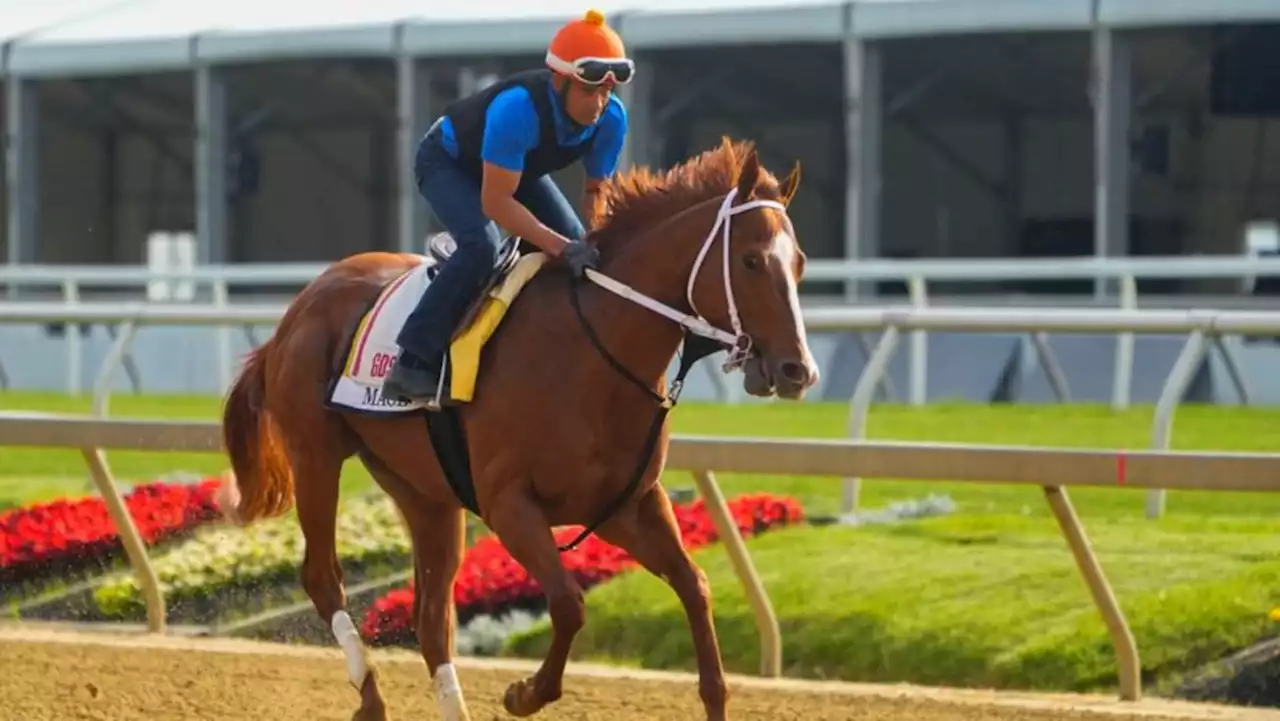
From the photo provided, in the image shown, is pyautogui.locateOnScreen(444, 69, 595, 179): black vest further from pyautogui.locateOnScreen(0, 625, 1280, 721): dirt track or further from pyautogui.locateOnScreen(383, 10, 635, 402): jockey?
pyautogui.locateOnScreen(0, 625, 1280, 721): dirt track

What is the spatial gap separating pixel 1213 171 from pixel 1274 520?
14690 mm

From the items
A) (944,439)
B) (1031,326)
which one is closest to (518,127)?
(1031,326)

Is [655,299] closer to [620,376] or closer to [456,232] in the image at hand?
[620,376]

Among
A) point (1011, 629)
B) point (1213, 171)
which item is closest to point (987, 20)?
point (1213, 171)

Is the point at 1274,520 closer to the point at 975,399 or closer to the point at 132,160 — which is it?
the point at 975,399

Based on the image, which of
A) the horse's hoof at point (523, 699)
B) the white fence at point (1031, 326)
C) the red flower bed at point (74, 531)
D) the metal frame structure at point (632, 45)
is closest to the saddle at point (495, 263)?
the horse's hoof at point (523, 699)

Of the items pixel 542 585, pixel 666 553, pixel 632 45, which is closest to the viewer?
pixel 542 585

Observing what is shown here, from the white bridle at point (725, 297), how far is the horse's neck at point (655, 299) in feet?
0.07

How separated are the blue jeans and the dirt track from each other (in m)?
1.26

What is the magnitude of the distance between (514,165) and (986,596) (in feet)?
8.75

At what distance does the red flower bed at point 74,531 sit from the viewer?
28.8 ft

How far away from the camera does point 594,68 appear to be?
5.39 meters

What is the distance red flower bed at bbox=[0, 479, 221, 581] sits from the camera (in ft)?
28.8

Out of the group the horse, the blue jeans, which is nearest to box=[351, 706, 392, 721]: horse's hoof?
the horse
